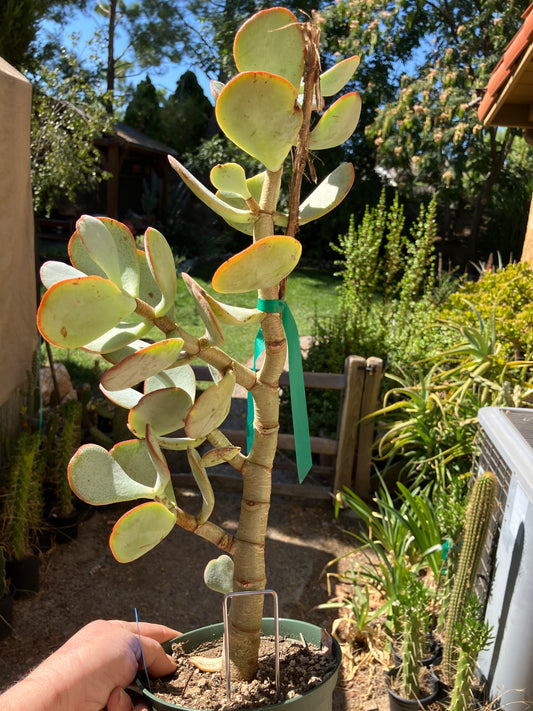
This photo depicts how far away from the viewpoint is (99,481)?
2.37 ft

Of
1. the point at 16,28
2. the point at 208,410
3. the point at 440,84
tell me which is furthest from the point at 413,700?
the point at 440,84

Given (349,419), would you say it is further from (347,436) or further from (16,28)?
(16,28)

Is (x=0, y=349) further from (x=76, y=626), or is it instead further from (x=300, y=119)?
(x=300, y=119)

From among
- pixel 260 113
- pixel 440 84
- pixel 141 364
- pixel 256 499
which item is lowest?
pixel 256 499

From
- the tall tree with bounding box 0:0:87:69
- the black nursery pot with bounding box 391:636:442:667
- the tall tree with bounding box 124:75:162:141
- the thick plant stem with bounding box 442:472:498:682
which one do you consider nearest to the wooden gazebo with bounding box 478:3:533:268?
the thick plant stem with bounding box 442:472:498:682

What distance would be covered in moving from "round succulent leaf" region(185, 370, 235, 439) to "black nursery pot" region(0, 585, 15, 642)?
2.57 meters

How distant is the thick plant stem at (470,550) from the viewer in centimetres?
185

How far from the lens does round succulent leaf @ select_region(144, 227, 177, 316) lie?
25.7 inches

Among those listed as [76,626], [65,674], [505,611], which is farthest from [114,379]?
[76,626]

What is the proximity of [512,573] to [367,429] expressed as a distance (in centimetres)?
234

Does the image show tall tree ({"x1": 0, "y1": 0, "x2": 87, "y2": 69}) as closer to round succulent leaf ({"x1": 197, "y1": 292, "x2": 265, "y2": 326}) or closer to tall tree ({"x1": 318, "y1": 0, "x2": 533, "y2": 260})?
round succulent leaf ({"x1": 197, "y1": 292, "x2": 265, "y2": 326})

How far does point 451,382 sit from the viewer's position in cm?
383

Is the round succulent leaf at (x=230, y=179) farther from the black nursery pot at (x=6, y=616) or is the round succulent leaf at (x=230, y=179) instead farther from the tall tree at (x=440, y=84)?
the tall tree at (x=440, y=84)

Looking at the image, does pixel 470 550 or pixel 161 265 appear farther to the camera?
pixel 470 550
